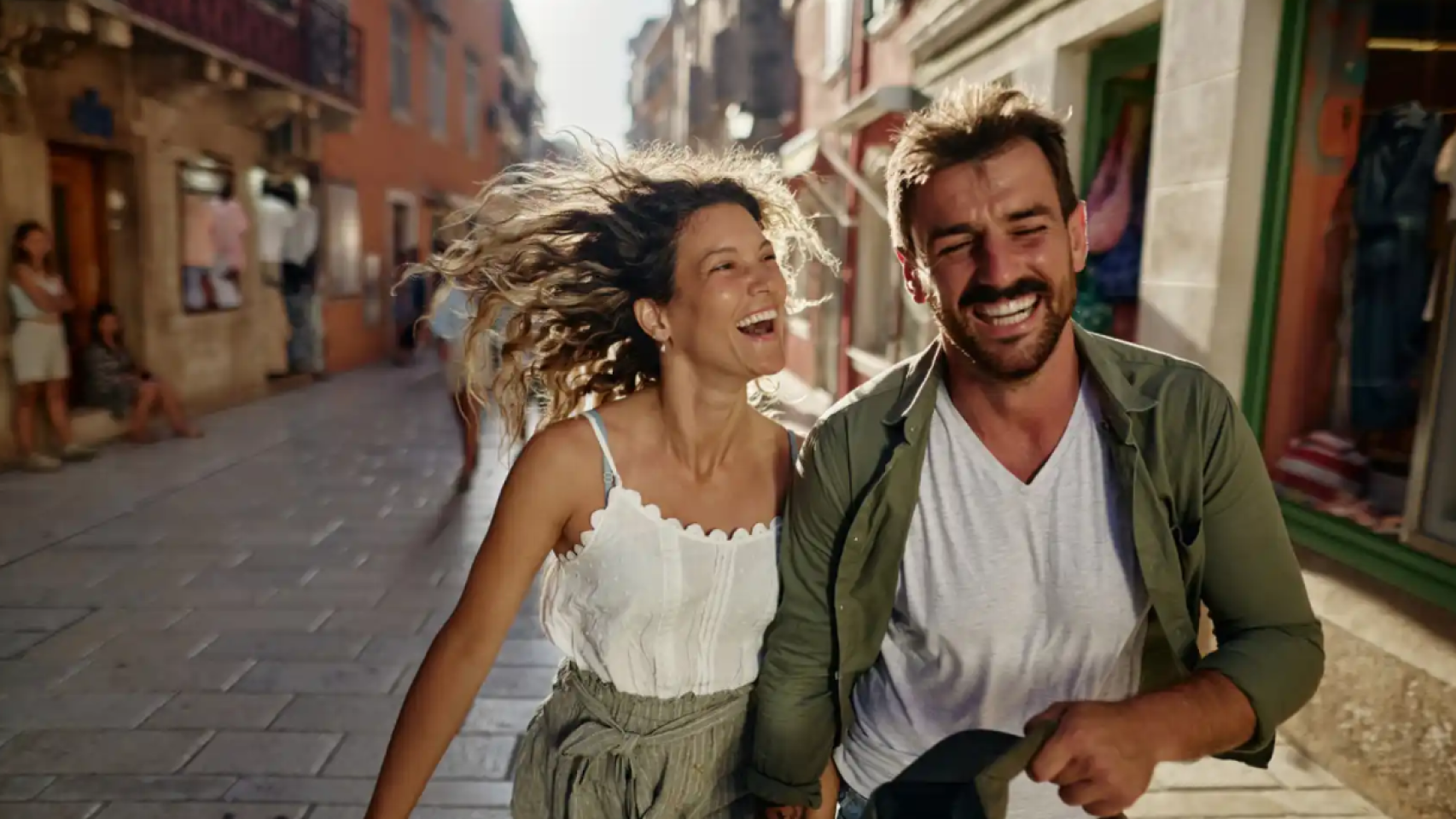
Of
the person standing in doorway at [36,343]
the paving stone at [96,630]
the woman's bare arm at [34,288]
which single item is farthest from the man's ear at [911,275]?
the woman's bare arm at [34,288]

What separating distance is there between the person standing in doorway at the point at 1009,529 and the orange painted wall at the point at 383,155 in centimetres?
1254

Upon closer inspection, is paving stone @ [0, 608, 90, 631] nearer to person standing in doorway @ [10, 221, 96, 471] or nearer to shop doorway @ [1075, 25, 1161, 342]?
person standing in doorway @ [10, 221, 96, 471]

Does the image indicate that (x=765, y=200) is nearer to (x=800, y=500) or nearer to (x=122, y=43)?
(x=800, y=500)

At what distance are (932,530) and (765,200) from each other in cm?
93

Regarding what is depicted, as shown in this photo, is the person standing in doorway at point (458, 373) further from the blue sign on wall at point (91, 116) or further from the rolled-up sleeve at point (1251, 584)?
the blue sign on wall at point (91, 116)

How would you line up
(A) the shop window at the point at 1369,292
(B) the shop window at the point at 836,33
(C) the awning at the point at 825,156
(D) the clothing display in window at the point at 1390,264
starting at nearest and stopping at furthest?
(A) the shop window at the point at 1369,292, (D) the clothing display in window at the point at 1390,264, (C) the awning at the point at 825,156, (B) the shop window at the point at 836,33

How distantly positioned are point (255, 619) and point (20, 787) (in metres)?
1.58

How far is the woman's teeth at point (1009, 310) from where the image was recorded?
1694 millimetres

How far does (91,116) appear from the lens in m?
9.62

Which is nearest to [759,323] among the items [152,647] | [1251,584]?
[1251,584]

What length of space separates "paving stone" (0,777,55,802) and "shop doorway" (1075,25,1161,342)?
4982 mm

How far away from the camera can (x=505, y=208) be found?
2.36 m

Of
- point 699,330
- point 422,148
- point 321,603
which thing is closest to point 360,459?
point 321,603

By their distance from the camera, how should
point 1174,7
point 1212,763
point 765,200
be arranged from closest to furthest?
point 765,200, point 1212,763, point 1174,7
